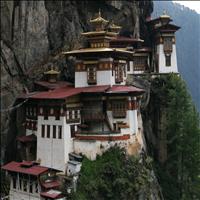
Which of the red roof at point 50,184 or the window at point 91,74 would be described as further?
the window at point 91,74

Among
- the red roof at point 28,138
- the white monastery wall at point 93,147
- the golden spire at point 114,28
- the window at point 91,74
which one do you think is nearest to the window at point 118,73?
the window at point 91,74

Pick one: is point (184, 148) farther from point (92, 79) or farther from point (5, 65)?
point (5, 65)

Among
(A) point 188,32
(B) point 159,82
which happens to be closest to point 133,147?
(B) point 159,82

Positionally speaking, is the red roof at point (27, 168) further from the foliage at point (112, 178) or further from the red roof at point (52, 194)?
the foliage at point (112, 178)

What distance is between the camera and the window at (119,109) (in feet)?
133

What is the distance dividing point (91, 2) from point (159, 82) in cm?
1064

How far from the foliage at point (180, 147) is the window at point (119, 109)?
8.29 metres

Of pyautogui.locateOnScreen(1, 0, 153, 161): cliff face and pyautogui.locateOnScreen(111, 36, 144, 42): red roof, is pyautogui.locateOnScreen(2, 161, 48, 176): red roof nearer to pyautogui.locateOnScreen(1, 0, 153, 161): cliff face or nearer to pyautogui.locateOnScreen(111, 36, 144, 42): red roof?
pyautogui.locateOnScreen(1, 0, 153, 161): cliff face

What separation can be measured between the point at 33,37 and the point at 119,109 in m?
11.0

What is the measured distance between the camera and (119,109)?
40.8 metres

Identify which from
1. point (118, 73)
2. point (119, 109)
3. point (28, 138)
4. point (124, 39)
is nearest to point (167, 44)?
point (124, 39)

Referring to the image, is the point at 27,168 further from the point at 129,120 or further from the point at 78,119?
the point at 129,120

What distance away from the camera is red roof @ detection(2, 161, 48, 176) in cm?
3803

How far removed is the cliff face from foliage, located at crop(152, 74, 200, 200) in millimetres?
10184
